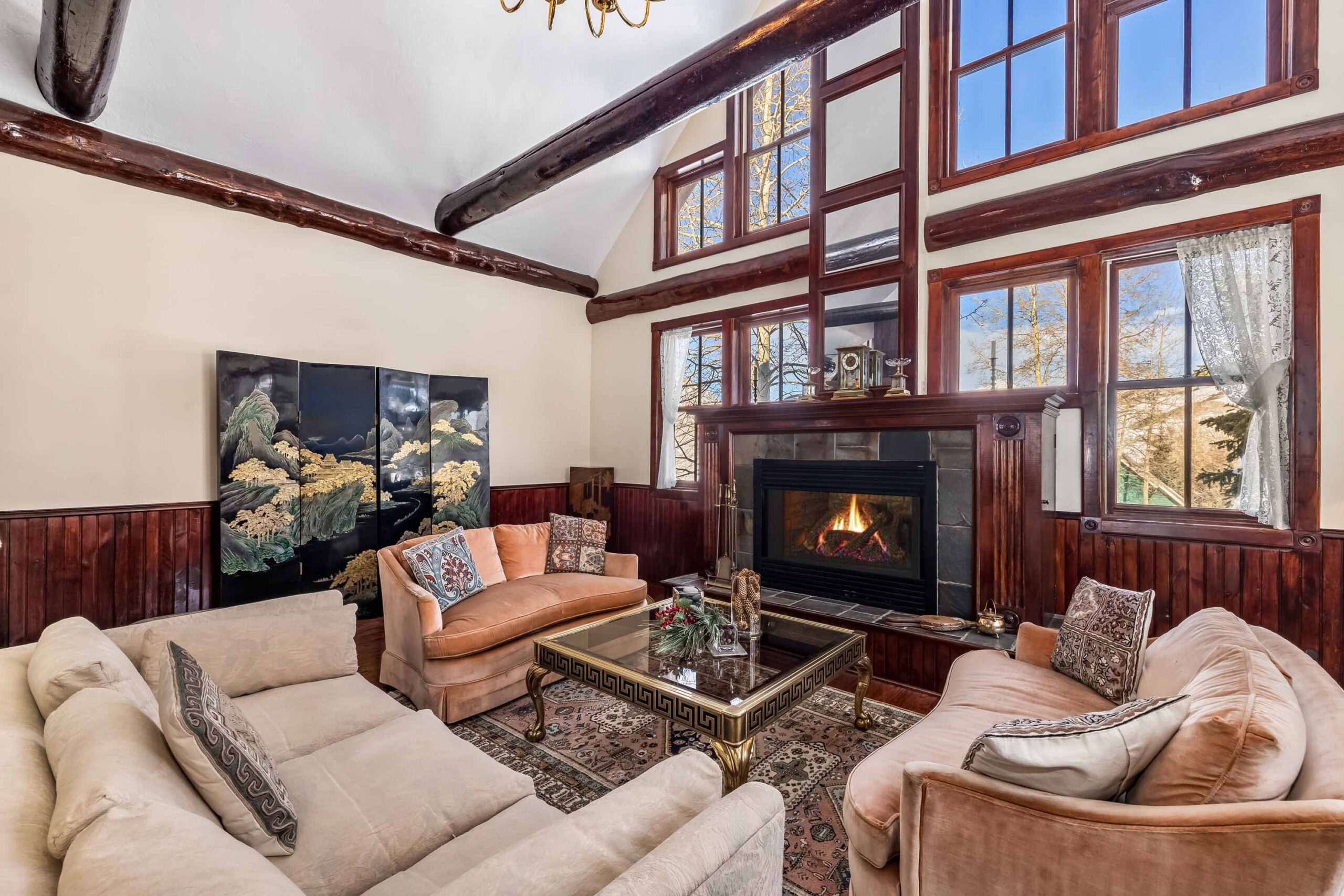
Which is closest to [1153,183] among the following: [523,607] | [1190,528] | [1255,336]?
[1255,336]

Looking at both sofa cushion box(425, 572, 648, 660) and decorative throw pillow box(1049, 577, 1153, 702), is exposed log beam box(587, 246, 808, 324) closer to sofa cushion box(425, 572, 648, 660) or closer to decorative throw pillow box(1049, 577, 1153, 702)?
sofa cushion box(425, 572, 648, 660)

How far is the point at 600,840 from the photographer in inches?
40.9

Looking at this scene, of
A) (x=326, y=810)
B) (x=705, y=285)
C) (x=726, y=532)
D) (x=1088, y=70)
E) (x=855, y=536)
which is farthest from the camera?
(x=705, y=285)

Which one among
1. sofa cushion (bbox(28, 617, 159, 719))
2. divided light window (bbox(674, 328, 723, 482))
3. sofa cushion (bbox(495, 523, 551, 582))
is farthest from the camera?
divided light window (bbox(674, 328, 723, 482))

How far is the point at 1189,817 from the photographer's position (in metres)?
1.13

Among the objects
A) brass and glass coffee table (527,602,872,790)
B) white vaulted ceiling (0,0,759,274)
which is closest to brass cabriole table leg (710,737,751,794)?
brass and glass coffee table (527,602,872,790)

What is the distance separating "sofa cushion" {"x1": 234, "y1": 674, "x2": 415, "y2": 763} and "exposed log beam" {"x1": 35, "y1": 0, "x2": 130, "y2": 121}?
3.08 meters

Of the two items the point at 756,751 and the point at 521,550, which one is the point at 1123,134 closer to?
the point at 756,751

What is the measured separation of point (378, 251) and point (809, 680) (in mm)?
4576

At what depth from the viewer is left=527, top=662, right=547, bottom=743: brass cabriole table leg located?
2.74 meters

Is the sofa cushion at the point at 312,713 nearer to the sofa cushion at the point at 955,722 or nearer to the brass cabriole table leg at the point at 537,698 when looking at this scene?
the brass cabriole table leg at the point at 537,698

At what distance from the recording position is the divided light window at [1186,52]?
10.2 ft

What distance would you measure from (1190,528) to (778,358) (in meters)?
2.93

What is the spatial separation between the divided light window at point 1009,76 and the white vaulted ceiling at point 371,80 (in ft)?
6.24
